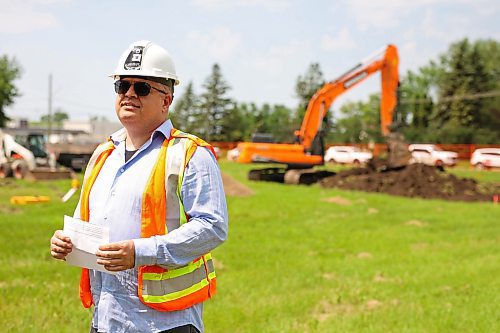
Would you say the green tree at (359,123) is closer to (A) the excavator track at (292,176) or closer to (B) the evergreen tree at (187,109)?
(B) the evergreen tree at (187,109)

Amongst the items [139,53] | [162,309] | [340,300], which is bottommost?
[340,300]

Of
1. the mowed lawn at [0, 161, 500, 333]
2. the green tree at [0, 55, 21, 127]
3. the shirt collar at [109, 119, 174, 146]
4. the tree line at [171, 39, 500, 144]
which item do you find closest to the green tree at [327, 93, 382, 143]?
the tree line at [171, 39, 500, 144]

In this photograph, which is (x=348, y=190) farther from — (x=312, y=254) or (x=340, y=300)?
(x=340, y=300)

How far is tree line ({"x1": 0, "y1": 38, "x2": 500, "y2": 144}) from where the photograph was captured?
63300mm

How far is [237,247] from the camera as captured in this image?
1116 cm

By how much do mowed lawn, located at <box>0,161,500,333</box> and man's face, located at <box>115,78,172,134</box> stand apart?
375 centimetres

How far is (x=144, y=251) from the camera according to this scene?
267 centimetres

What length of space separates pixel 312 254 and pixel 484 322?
426cm

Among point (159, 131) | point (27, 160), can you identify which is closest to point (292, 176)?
point (27, 160)

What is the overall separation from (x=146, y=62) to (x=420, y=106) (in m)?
82.2

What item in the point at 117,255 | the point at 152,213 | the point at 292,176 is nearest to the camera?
the point at 117,255

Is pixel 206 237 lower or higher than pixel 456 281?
higher

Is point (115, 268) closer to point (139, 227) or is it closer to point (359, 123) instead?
point (139, 227)

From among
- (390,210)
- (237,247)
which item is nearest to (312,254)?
(237,247)
